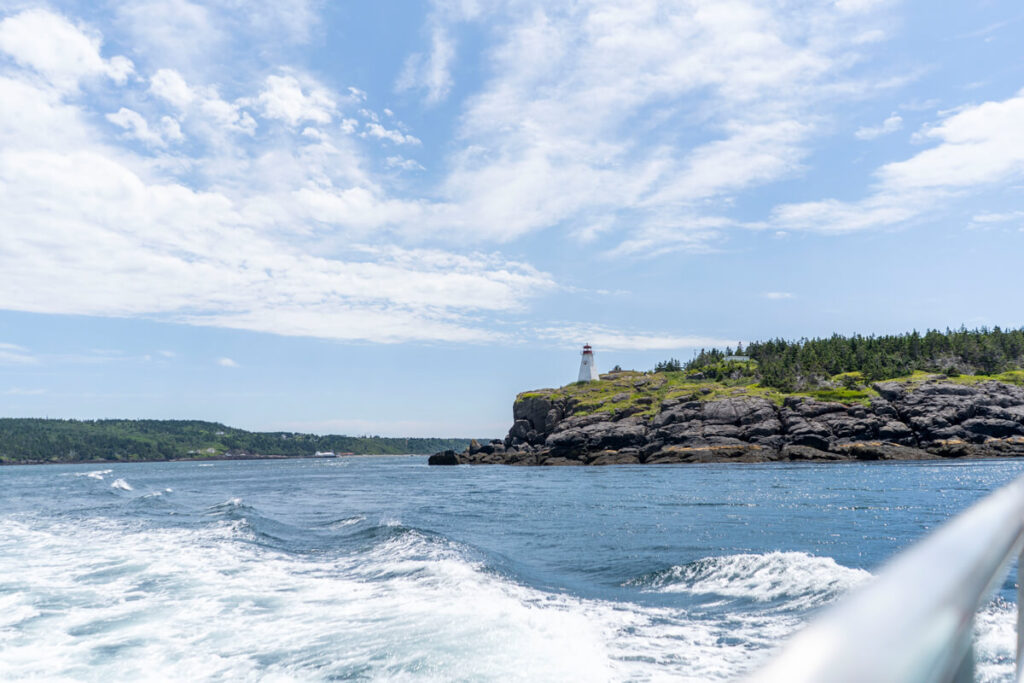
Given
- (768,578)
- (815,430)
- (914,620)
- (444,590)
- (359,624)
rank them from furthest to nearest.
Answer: (815,430)
(444,590)
(768,578)
(359,624)
(914,620)

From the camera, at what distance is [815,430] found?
81062mm

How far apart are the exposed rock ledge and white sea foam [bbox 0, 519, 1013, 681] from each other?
67.3 m

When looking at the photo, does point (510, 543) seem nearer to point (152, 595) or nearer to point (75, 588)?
point (152, 595)

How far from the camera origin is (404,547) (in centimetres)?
1998

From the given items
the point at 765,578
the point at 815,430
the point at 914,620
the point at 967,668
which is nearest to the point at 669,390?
the point at 815,430

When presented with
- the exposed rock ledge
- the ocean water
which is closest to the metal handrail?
the ocean water

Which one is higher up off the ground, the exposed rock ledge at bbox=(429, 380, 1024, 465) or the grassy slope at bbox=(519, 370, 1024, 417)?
the grassy slope at bbox=(519, 370, 1024, 417)

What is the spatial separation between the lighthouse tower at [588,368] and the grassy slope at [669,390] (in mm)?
2395

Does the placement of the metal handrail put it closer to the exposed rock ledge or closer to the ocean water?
the ocean water

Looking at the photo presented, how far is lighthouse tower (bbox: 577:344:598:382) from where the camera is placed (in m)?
133

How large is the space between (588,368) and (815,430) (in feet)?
191

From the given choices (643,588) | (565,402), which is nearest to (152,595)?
(643,588)

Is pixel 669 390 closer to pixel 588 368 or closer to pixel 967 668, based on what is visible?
pixel 588 368

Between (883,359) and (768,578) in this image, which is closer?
(768,578)
